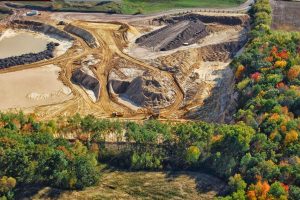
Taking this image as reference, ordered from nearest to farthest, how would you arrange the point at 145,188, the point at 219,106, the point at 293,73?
the point at 145,188
the point at 293,73
the point at 219,106

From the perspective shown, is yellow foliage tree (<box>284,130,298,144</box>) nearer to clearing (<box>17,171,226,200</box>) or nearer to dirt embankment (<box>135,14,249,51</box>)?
clearing (<box>17,171,226,200</box>)

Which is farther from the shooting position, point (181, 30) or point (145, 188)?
point (181, 30)

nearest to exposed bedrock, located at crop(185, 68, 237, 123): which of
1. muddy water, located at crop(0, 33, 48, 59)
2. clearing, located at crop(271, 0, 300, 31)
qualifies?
clearing, located at crop(271, 0, 300, 31)

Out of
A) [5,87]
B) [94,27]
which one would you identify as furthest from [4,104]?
Answer: [94,27]

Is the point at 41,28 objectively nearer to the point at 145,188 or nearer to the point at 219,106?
the point at 219,106

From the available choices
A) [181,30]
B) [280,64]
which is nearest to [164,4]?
[181,30]

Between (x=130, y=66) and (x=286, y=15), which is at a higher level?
(x=286, y=15)

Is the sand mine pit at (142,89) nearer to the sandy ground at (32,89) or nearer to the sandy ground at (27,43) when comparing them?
the sandy ground at (32,89)
